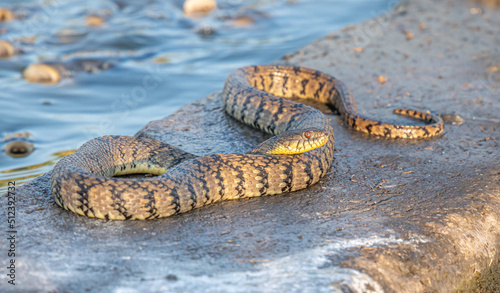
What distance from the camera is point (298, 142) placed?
619 cm

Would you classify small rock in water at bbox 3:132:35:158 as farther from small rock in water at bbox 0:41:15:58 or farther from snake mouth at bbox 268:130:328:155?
snake mouth at bbox 268:130:328:155

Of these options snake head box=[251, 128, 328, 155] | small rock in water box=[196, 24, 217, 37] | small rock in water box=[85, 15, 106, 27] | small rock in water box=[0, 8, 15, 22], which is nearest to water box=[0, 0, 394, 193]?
small rock in water box=[196, 24, 217, 37]

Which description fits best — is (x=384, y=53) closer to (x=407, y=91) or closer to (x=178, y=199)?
(x=407, y=91)

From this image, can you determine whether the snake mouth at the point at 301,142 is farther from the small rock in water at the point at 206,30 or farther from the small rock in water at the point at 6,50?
the small rock in water at the point at 206,30

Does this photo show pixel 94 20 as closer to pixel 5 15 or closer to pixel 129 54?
pixel 5 15

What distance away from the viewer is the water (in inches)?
380

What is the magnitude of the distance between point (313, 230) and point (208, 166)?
1294 mm

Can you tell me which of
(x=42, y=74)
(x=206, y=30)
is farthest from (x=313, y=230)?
(x=206, y=30)

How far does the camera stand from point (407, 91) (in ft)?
30.5

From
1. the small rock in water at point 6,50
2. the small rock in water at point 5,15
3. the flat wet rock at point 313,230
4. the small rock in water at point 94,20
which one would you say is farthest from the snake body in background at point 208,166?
the small rock in water at point 5,15

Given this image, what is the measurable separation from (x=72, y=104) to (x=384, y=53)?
5.95 meters

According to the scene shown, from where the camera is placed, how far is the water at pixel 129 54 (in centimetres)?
966

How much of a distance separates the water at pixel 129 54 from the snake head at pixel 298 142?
364cm

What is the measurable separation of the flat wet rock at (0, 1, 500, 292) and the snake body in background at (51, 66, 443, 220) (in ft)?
0.45
